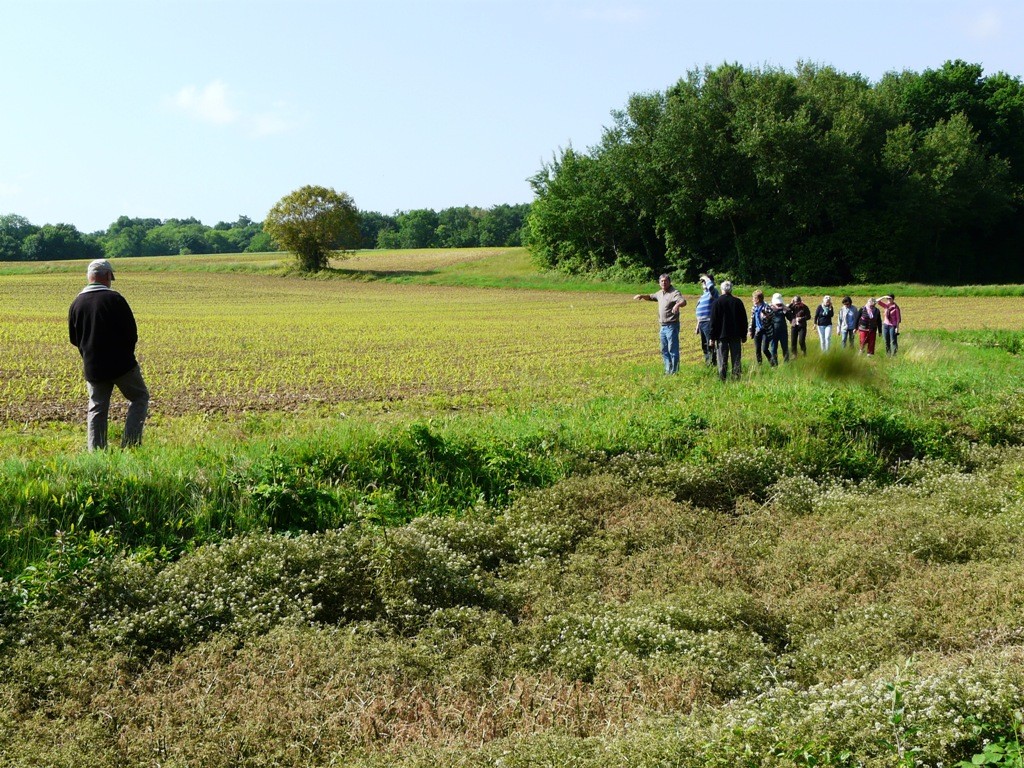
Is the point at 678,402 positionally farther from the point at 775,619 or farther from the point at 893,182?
the point at 893,182

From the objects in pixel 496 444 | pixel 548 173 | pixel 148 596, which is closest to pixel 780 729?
pixel 148 596

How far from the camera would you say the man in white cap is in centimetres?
920

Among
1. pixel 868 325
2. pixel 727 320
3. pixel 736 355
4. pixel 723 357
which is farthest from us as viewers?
pixel 868 325

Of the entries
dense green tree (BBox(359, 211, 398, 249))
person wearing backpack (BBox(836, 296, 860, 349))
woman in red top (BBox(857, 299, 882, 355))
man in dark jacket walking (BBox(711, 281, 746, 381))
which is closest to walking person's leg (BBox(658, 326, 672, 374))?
man in dark jacket walking (BBox(711, 281, 746, 381))

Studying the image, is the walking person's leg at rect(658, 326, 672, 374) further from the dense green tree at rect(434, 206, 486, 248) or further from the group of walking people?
the dense green tree at rect(434, 206, 486, 248)

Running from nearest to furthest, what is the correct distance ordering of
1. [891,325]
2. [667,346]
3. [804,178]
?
[667,346]
[891,325]
[804,178]

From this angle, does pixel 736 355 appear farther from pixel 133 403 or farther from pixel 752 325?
pixel 133 403

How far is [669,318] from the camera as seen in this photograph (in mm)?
16406

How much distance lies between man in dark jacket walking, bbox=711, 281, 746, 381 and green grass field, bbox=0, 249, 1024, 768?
2000 mm

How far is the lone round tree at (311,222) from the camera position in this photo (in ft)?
243

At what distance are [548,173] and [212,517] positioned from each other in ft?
209

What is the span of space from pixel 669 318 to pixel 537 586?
10.5 m

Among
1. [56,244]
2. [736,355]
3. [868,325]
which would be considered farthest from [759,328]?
[56,244]

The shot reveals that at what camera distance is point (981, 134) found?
64.2 metres
